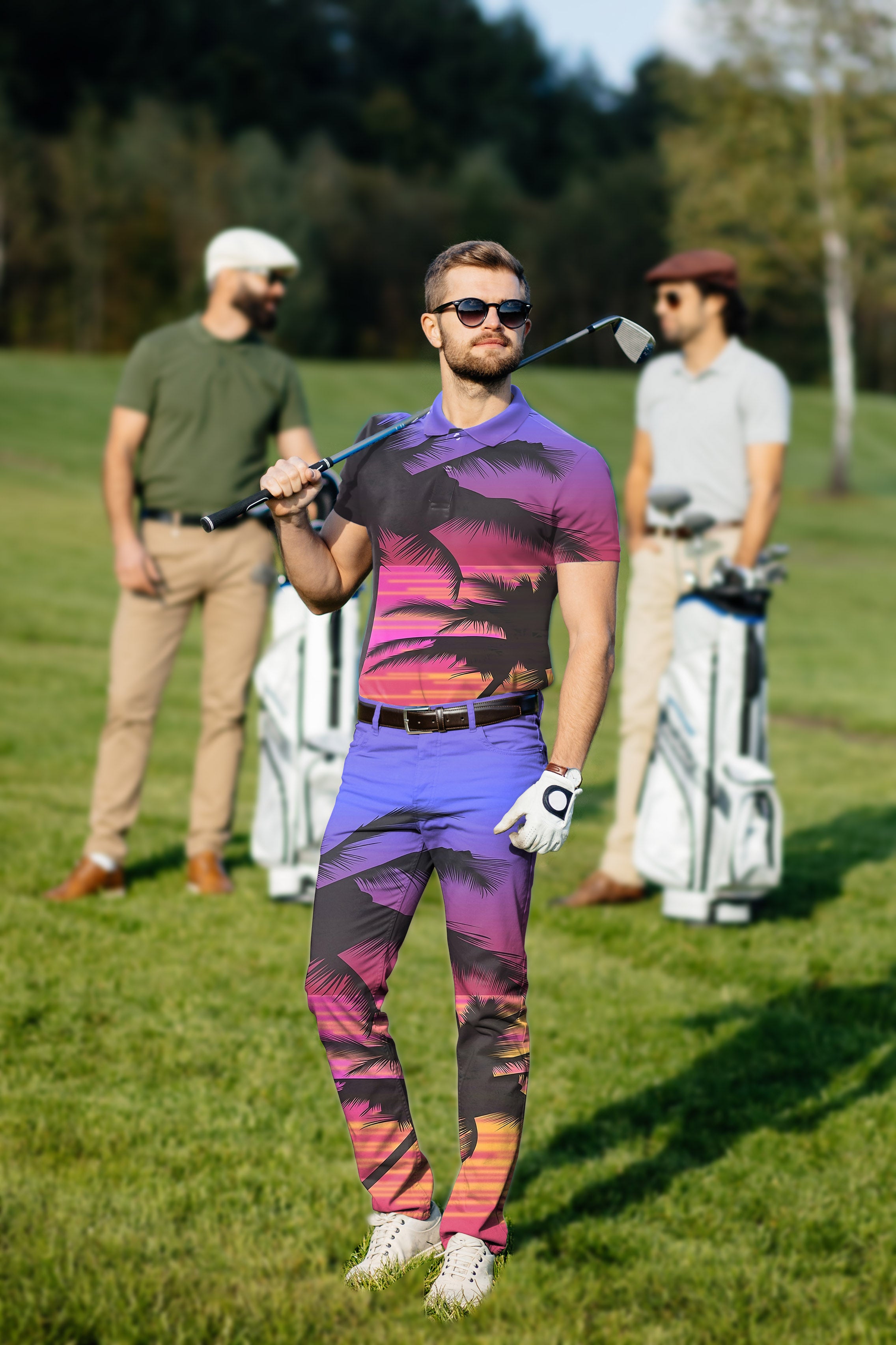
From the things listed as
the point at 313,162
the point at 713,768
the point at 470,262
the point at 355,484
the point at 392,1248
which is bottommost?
the point at 392,1248

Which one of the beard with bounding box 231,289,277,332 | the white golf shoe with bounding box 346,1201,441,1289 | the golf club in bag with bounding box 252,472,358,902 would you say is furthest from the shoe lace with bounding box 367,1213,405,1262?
the beard with bounding box 231,289,277,332

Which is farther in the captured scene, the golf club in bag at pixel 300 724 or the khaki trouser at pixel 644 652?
the khaki trouser at pixel 644 652

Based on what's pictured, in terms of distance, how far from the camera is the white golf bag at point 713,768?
253 inches

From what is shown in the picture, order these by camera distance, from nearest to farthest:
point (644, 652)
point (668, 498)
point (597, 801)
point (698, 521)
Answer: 1. point (668, 498)
2. point (698, 521)
3. point (644, 652)
4. point (597, 801)

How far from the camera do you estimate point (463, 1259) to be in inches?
120

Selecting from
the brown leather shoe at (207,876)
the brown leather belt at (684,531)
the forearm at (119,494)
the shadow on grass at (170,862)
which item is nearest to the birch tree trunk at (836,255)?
the brown leather belt at (684,531)

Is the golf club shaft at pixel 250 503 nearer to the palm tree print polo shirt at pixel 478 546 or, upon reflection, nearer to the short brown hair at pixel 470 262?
the palm tree print polo shirt at pixel 478 546

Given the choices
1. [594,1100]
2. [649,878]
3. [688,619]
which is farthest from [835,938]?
[594,1100]

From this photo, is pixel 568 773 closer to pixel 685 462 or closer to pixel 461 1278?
pixel 461 1278

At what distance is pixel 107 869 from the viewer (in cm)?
665

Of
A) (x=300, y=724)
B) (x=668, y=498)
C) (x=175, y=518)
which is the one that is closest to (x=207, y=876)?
(x=300, y=724)

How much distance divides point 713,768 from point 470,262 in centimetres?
374

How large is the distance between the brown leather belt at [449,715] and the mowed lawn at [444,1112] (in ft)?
1.14

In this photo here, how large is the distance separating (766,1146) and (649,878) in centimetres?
204
